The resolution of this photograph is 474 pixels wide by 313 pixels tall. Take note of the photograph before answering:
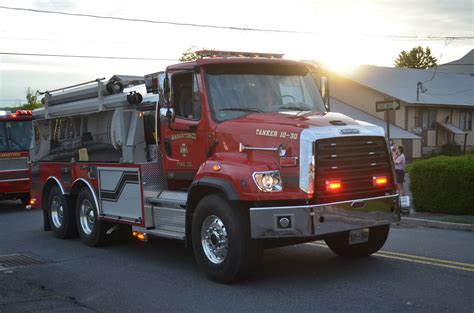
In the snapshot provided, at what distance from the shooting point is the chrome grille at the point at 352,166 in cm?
671

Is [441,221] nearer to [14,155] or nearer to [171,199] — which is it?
[171,199]

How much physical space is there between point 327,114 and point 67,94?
5.93 m

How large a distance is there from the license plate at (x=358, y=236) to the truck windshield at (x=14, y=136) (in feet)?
40.9

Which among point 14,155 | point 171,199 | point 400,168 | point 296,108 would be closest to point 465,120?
point 400,168

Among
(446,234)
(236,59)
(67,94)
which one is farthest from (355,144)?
(67,94)

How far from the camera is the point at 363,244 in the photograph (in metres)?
8.12

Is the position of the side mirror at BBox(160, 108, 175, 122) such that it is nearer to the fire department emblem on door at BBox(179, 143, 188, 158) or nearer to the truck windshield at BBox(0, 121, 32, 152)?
the fire department emblem on door at BBox(179, 143, 188, 158)

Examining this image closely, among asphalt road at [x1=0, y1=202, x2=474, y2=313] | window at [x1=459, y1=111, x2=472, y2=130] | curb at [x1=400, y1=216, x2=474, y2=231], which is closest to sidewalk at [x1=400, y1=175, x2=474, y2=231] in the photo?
curb at [x1=400, y1=216, x2=474, y2=231]

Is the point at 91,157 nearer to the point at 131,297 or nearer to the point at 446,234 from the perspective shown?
the point at 131,297

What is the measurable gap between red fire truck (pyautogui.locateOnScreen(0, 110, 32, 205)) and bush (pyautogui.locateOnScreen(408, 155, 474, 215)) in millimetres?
10627

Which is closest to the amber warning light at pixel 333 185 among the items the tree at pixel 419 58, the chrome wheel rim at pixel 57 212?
the chrome wheel rim at pixel 57 212

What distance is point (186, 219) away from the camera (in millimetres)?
7691

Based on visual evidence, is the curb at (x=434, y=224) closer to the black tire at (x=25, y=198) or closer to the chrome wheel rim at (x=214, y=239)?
the chrome wheel rim at (x=214, y=239)

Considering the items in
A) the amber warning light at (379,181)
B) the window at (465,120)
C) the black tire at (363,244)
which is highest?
the amber warning light at (379,181)
